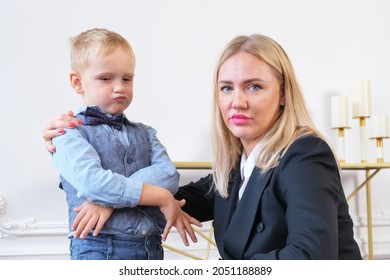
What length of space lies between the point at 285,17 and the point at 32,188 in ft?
4.02

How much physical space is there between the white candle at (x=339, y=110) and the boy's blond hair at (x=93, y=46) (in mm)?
1385

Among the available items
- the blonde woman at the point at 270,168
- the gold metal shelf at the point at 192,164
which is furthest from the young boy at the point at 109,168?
the gold metal shelf at the point at 192,164

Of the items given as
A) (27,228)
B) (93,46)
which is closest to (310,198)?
(93,46)

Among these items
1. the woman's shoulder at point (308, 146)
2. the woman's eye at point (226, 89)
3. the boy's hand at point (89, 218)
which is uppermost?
the woman's eye at point (226, 89)

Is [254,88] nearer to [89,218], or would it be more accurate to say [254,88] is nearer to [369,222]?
[89,218]

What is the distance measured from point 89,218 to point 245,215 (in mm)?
352

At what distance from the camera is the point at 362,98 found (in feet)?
7.47

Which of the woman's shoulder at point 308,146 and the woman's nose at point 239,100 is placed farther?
the woman's nose at point 239,100

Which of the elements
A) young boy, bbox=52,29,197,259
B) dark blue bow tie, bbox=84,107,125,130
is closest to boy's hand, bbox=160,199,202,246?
young boy, bbox=52,29,197,259

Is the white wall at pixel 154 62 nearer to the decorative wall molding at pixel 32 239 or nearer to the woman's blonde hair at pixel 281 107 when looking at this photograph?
the decorative wall molding at pixel 32 239

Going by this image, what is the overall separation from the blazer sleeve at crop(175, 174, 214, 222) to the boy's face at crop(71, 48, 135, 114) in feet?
1.23

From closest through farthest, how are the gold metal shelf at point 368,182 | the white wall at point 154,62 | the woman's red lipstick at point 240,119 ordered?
the woman's red lipstick at point 240,119 < the white wall at point 154,62 < the gold metal shelf at point 368,182

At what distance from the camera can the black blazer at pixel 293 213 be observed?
2.98ft

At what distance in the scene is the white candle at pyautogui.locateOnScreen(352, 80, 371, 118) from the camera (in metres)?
2.26
